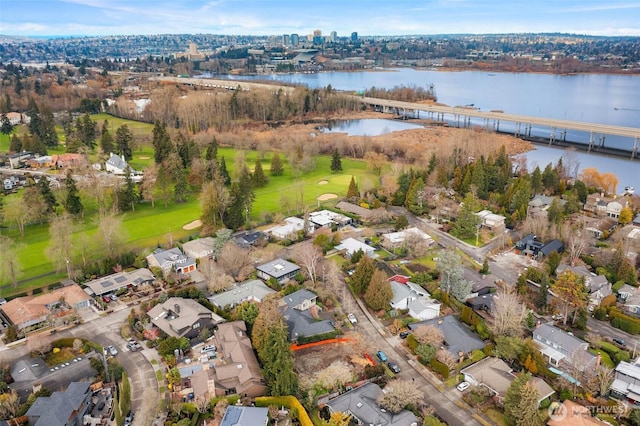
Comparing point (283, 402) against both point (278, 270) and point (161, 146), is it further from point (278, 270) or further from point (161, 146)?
point (161, 146)

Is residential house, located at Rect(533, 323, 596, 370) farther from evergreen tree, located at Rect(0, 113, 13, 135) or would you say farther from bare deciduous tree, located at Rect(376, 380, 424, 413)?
evergreen tree, located at Rect(0, 113, 13, 135)

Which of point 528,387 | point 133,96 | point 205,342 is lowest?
point 205,342

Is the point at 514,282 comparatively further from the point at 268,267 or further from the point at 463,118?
the point at 463,118

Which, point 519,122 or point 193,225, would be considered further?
point 519,122

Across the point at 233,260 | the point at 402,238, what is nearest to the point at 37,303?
the point at 233,260

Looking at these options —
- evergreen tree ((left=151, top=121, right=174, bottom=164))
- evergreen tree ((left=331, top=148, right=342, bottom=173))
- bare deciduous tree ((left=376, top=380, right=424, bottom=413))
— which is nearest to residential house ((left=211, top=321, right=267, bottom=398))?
bare deciduous tree ((left=376, top=380, right=424, bottom=413))

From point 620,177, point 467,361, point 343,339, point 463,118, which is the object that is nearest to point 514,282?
point 467,361
